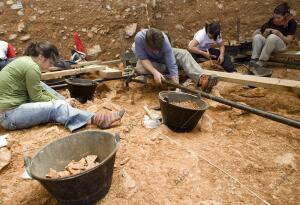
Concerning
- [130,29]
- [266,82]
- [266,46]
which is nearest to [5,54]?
[130,29]

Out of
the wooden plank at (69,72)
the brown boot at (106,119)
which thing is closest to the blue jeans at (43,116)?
the brown boot at (106,119)

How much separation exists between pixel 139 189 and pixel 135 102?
2.03m

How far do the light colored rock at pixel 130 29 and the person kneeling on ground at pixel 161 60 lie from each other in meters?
2.24

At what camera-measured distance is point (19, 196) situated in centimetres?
206

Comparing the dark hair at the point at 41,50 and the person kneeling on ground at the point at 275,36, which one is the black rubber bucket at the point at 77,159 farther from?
the person kneeling on ground at the point at 275,36

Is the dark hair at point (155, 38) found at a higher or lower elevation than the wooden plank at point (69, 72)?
higher

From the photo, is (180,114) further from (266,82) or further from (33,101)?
(33,101)

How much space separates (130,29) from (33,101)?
3.62 m

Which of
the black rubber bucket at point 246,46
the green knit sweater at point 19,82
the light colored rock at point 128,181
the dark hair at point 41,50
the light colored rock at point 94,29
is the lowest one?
the light colored rock at point 128,181

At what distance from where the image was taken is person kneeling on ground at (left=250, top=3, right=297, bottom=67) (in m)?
4.83

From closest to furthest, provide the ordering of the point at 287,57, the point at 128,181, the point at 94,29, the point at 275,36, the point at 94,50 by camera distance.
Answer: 1. the point at 128,181
2. the point at 275,36
3. the point at 287,57
4. the point at 94,50
5. the point at 94,29

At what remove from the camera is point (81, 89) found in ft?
12.0

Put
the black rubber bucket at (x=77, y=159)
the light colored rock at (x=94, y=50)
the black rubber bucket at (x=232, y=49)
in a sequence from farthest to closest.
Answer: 1. the light colored rock at (x=94, y=50)
2. the black rubber bucket at (x=232, y=49)
3. the black rubber bucket at (x=77, y=159)

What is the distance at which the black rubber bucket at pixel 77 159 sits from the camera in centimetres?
168
